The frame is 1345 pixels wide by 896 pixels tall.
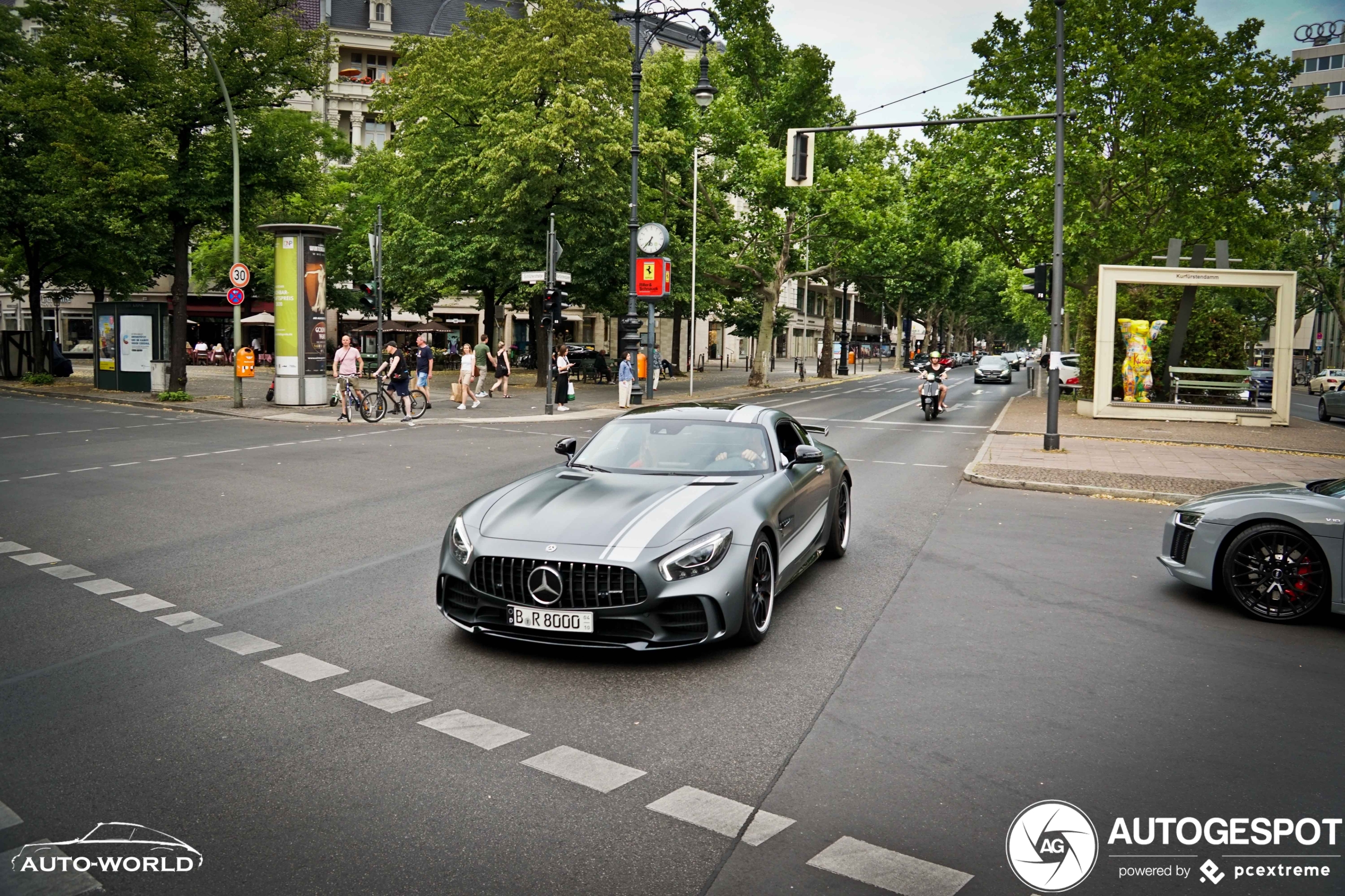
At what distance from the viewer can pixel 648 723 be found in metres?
4.89

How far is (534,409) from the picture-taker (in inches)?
1070

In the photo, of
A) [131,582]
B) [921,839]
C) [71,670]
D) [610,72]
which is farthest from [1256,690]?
[610,72]

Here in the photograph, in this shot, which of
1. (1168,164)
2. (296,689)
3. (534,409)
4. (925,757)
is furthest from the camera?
(1168,164)

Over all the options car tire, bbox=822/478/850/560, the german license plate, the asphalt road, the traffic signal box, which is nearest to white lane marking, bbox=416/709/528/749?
the asphalt road

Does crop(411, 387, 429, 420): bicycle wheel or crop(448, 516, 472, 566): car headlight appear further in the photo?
crop(411, 387, 429, 420): bicycle wheel

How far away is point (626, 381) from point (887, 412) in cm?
745

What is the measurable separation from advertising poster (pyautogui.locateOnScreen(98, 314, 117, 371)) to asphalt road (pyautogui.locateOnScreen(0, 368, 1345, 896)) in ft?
82.8

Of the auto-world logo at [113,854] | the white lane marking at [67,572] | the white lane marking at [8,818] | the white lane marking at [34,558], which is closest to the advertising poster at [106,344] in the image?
the white lane marking at [34,558]

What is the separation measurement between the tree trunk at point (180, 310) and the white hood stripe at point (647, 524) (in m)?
26.3

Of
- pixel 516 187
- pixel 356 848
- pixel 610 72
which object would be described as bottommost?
pixel 356 848

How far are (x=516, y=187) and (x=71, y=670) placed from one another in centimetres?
2814

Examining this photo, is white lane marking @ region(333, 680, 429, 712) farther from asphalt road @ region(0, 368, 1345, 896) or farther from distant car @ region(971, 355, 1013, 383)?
distant car @ region(971, 355, 1013, 383)

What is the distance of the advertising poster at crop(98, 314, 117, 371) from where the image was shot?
31.6 meters

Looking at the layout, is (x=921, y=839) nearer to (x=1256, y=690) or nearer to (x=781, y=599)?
(x=1256, y=690)
